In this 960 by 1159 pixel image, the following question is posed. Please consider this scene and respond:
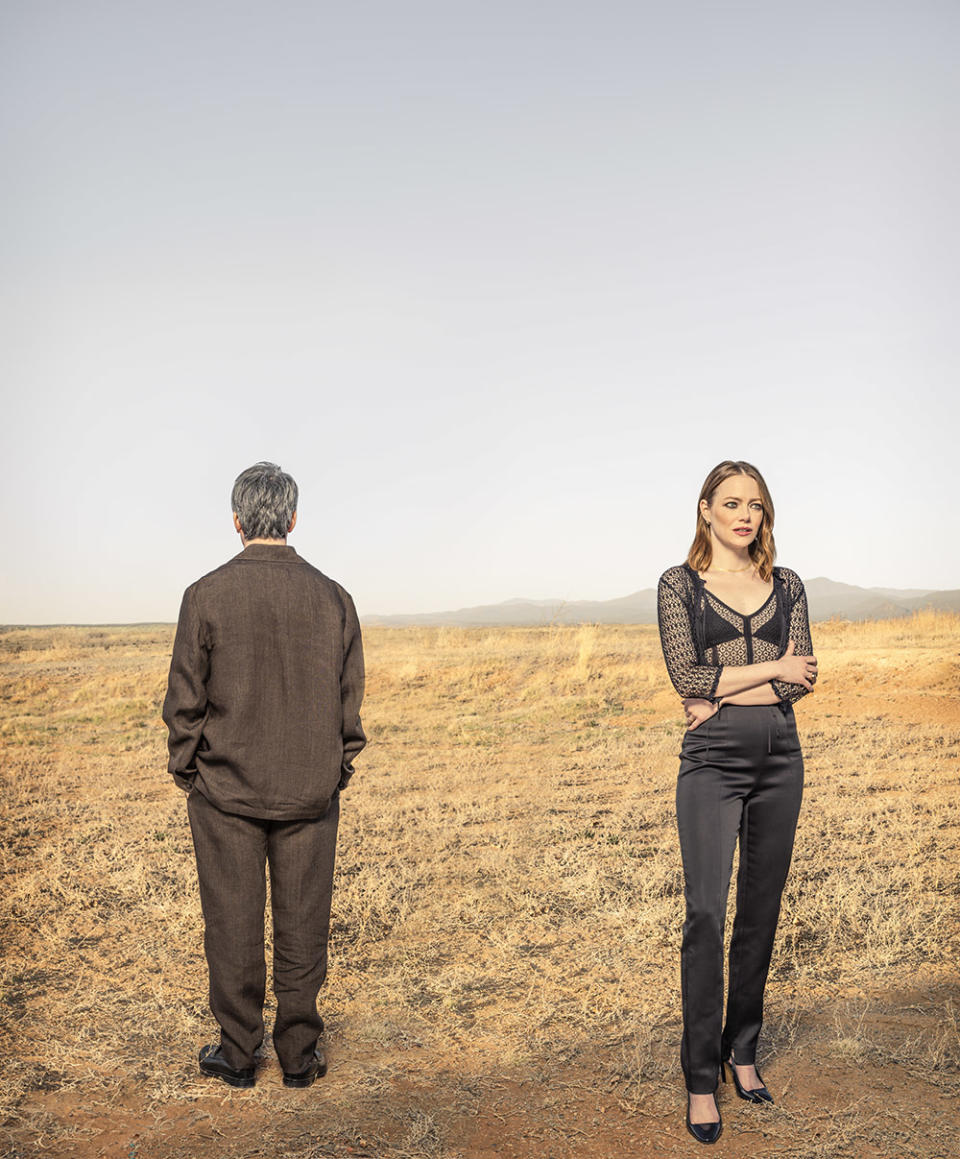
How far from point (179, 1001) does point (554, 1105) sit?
205 centimetres

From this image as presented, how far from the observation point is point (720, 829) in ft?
10.5

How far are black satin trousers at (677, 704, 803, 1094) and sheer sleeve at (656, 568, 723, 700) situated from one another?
110mm

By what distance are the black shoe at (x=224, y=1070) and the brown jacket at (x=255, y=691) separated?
106 centimetres

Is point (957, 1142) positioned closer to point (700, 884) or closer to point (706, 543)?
point (700, 884)

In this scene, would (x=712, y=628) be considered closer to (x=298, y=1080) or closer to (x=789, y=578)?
(x=789, y=578)

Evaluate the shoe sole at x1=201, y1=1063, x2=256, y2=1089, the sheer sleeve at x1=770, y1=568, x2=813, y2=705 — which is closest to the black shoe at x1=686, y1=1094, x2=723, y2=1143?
the sheer sleeve at x1=770, y1=568, x2=813, y2=705

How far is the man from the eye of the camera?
340cm

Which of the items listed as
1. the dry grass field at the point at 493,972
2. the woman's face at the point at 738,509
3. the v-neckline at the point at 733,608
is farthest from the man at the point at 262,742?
the woman's face at the point at 738,509

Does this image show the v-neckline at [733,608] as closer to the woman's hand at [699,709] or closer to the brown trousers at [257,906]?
the woman's hand at [699,709]

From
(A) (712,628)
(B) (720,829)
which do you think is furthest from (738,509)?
(B) (720,829)

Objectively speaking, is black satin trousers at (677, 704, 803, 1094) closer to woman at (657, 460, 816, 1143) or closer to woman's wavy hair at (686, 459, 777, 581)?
woman at (657, 460, 816, 1143)

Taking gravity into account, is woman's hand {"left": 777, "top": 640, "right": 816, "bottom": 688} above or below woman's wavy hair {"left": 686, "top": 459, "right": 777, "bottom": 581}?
below

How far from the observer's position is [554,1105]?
370 cm

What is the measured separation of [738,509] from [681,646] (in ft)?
1.65
